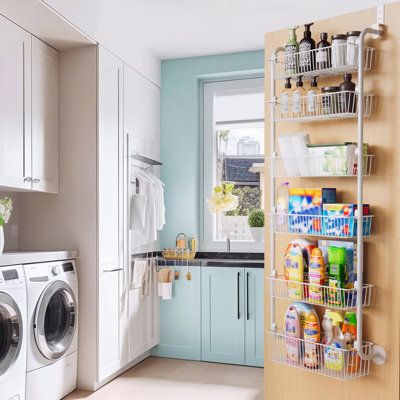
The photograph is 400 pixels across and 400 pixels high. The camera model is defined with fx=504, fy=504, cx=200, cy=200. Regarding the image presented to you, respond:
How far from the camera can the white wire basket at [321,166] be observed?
2348 mm

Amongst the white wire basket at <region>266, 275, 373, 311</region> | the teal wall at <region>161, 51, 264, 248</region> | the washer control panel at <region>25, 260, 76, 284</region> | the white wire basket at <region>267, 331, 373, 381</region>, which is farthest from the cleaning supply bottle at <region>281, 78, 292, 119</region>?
the teal wall at <region>161, 51, 264, 248</region>

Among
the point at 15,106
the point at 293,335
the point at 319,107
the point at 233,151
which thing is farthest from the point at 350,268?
the point at 233,151

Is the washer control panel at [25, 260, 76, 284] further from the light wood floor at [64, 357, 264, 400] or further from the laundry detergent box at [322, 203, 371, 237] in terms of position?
the laundry detergent box at [322, 203, 371, 237]

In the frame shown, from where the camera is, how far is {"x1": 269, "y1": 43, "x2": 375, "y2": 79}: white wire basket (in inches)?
92.2

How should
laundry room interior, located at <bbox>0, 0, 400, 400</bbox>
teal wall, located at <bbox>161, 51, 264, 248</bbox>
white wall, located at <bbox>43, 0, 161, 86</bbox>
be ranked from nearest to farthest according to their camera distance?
laundry room interior, located at <bbox>0, 0, 400, 400</bbox> < white wall, located at <bbox>43, 0, 161, 86</bbox> < teal wall, located at <bbox>161, 51, 264, 248</bbox>

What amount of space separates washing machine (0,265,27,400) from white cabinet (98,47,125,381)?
636 millimetres

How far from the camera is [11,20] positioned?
293 cm

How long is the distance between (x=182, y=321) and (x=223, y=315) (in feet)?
1.24

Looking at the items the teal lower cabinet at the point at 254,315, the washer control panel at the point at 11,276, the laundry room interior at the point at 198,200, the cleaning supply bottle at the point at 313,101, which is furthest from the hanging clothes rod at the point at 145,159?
the cleaning supply bottle at the point at 313,101

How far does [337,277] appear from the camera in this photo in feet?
7.71

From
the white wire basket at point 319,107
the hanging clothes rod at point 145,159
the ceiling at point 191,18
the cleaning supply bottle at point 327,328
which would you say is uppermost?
the ceiling at point 191,18

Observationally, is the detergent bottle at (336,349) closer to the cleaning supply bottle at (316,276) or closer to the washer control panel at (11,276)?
the cleaning supply bottle at (316,276)

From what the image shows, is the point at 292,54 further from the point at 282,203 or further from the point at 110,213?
the point at 110,213

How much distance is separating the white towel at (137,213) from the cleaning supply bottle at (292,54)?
5.45 ft
